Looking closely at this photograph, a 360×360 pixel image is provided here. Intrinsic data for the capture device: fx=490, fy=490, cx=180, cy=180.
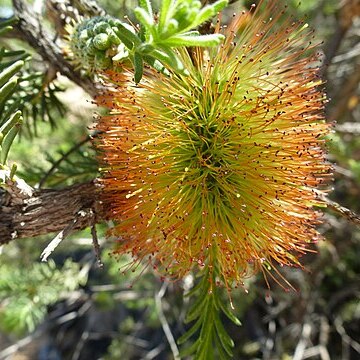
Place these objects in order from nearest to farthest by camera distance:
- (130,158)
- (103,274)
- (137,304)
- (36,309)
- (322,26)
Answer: (130,158)
(36,309)
(137,304)
(322,26)
(103,274)

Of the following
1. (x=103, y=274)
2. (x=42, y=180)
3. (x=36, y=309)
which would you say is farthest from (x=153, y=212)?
(x=103, y=274)

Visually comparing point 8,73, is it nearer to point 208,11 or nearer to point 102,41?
point 102,41

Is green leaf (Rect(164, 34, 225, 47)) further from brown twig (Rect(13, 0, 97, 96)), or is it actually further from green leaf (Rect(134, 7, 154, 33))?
brown twig (Rect(13, 0, 97, 96))

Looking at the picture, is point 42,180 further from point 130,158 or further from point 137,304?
point 137,304

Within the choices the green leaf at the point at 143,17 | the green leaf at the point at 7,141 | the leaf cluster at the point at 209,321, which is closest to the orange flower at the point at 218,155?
the leaf cluster at the point at 209,321

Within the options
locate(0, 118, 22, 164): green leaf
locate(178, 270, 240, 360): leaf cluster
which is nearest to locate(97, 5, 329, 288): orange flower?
locate(178, 270, 240, 360): leaf cluster

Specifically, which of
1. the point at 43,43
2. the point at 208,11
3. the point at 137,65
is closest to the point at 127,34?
the point at 137,65
